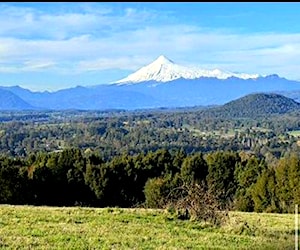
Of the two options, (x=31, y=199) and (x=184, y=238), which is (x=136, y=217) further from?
(x=31, y=199)

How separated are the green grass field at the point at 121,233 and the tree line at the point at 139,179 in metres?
28.1

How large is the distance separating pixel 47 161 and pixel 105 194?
6820 millimetres

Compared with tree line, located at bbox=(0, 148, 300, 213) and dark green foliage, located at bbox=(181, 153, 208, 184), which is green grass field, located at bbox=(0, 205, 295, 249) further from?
dark green foliage, located at bbox=(181, 153, 208, 184)

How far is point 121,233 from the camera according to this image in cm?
1284

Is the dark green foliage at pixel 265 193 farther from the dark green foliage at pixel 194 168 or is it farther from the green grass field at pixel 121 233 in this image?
the green grass field at pixel 121 233

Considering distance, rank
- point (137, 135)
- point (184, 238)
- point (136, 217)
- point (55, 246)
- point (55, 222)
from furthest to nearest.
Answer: point (137, 135) → point (136, 217) → point (55, 222) → point (184, 238) → point (55, 246)

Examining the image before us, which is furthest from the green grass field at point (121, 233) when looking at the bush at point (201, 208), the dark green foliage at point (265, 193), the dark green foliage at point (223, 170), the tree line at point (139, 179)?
the dark green foliage at point (223, 170)

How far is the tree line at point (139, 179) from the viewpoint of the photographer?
46125mm

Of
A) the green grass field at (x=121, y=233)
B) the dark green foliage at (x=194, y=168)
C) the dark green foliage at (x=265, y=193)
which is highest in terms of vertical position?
the green grass field at (x=121, y=233)

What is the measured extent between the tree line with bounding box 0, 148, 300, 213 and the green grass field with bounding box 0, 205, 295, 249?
28.1m

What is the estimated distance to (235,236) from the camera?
13438mm

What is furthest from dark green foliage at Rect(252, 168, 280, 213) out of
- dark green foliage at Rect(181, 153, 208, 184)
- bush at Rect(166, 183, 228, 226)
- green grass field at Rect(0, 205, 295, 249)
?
green grass field at Rect(0, 205, 295, 249)

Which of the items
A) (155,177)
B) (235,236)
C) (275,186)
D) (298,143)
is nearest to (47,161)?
(155,177)

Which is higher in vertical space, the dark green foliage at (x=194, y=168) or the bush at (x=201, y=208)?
the bush at (x=201, y=208)
